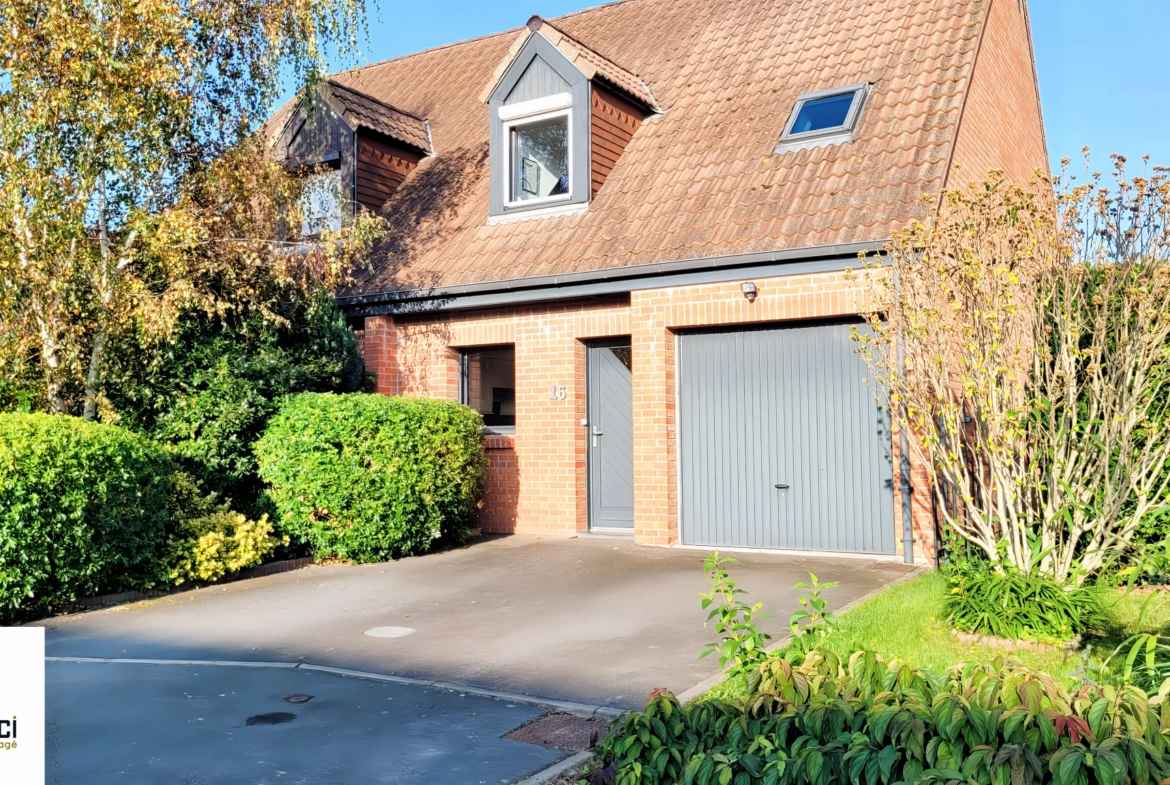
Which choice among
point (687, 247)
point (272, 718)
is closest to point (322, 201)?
point (687, 247)

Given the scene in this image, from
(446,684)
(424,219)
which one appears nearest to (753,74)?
(424,219)

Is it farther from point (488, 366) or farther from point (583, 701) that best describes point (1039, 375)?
point (488, 366)

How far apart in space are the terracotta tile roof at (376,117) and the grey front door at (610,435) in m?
5.48

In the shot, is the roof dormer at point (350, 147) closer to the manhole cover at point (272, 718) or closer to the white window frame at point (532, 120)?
the white window frame at point (532, 120)

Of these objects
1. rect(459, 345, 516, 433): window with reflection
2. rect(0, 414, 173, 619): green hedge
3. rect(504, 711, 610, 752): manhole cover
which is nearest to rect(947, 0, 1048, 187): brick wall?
rect(459, 345, 516, 433): window with reflection

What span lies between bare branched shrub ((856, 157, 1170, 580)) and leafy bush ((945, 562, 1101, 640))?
182mm

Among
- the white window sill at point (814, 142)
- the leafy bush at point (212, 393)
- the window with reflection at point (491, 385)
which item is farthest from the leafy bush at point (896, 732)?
the window with reflection at point (491, 385)

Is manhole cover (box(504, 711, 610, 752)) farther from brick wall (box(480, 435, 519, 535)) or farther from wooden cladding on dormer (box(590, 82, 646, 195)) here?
wooden cladding on dormer (box(590, 82, 646, 195))

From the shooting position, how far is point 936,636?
6.30 meters

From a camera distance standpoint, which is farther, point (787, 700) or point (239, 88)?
point (239, 88)

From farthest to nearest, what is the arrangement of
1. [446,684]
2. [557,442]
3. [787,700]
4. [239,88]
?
[557,442] < [239,88] < [446,684] < [787,700]

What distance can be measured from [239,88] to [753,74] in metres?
6.79

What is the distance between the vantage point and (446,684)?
5625mm

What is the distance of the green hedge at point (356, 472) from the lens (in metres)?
10.1
